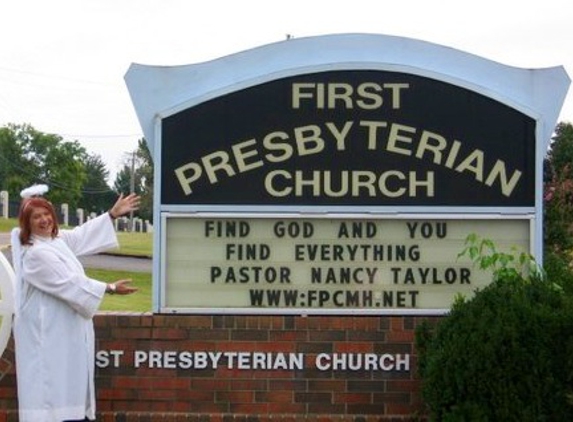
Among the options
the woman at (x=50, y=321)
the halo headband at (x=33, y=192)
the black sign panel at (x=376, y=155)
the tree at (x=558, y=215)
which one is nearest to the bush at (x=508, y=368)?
the black sign panel at (x=376, y=155)

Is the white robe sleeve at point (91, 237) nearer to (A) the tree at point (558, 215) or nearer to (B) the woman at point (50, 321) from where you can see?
(B) the woman at point (50, 321)

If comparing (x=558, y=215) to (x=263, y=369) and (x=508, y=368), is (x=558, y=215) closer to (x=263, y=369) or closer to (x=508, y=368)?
(x=263, y=369)

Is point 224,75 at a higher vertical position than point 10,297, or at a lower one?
higher

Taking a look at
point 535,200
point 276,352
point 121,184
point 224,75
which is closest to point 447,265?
point 535,200

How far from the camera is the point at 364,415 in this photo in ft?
26.9

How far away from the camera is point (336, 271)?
8203 mm

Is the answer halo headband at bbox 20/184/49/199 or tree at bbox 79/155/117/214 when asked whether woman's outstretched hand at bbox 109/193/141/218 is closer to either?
halo headband at bbox 20/184/49/199

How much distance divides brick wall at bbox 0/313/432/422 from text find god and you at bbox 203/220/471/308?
0.46ft

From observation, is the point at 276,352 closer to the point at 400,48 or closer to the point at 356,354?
the point at 356,354

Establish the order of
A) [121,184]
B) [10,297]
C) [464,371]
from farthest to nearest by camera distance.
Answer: [121,184] → [10,297] → [464,371]

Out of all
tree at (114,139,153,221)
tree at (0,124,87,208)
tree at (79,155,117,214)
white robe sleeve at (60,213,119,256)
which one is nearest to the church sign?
white robe sleeve at (60,213,119,256)

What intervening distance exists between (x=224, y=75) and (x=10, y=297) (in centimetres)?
229

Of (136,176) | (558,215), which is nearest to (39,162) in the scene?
(136,176)

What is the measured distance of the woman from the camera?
23.3ft
